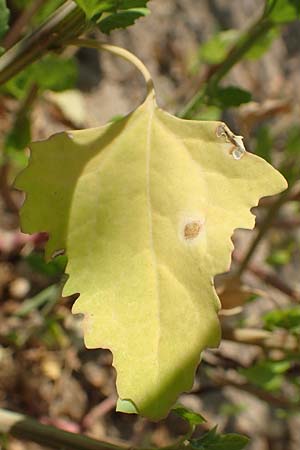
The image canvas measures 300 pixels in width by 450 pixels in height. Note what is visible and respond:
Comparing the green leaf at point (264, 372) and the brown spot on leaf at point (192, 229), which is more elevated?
the brown spot on leaf at point (192, 229)

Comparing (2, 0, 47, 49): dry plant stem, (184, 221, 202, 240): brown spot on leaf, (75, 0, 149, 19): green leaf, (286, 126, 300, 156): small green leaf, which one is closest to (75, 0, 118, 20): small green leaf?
(75, 0, 149, 19): green leaf

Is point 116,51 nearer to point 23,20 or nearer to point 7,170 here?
point 23,20

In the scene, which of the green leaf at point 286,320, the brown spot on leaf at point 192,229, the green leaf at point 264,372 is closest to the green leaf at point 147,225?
the brown spot on leaf at point 192,229

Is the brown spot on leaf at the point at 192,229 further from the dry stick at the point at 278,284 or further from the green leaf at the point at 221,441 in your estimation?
the dry stick at the point at 278,284

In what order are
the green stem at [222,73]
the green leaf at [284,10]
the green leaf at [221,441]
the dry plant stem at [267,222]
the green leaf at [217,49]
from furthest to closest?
the green leaf at [217,49] → the dry plant stem at [267,222] → the green stem at [222,73] → the green leaf at [284,10] → the green leaf at [221,441]

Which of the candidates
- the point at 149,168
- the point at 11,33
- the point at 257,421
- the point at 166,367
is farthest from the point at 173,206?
the point at 257,421

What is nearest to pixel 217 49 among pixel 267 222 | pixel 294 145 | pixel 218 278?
pixel 294 145

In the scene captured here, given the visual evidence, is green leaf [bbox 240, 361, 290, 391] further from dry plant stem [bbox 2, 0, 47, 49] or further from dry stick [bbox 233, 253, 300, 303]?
dry plant stem [bbox 2, 0, 47, 49]
